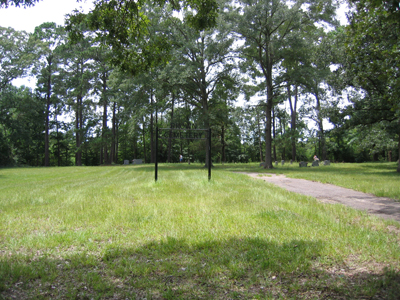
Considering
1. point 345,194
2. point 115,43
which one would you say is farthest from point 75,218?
point 345,194

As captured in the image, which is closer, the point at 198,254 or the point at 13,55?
the point at 198,254

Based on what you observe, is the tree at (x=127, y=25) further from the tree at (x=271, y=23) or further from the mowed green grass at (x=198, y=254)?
the tree at (x=271, y=23)

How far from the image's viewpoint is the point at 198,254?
11.7ft

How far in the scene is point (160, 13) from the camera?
24.5 metres

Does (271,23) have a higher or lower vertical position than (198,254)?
higher

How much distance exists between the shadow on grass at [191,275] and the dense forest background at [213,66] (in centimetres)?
309

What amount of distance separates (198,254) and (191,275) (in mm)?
529

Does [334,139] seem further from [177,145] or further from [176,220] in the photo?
[176,220]

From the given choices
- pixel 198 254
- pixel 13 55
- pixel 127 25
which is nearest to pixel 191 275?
pixel 198 254

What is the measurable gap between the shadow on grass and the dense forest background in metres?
3.09

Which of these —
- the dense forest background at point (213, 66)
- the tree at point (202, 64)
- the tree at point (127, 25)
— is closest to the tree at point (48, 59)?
the dense forest background at point (213, 66)

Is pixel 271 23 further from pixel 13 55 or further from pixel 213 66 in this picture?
pixel 13 55

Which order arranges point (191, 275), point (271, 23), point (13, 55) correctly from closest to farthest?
point (191, 275), point (271, 23), point (13, 55)

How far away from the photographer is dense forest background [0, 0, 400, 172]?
607 centimetres
